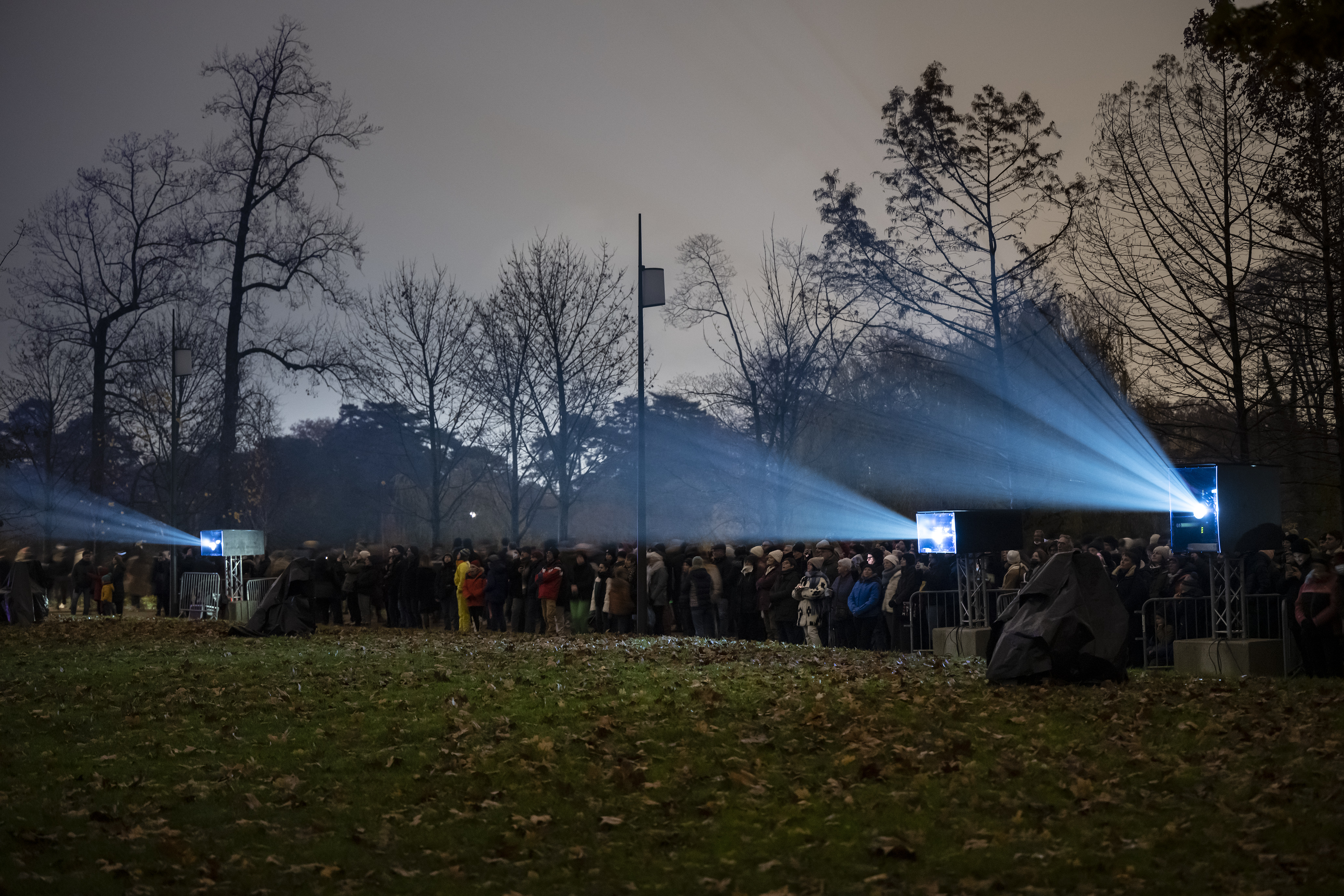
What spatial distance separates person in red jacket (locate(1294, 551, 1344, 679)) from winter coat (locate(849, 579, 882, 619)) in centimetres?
638

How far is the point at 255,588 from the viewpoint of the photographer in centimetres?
3017

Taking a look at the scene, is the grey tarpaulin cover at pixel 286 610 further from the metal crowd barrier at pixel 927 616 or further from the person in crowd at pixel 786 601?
the metal crowd barrier at pixel 927 616

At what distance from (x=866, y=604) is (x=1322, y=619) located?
7.02m

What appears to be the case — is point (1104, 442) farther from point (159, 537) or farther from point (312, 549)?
point (159, 537)

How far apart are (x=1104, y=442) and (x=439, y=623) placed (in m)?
18.0

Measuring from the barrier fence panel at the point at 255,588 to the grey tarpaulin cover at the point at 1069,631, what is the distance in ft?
65.2

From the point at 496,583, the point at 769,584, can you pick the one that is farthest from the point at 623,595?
the point at 769,584

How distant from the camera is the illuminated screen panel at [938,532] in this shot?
17078 mm

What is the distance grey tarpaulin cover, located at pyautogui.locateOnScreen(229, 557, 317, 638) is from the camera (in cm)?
2273

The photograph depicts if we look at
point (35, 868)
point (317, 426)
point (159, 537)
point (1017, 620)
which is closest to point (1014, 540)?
point (1017, 620)

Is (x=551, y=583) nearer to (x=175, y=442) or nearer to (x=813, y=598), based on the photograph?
(x=813, y=598)

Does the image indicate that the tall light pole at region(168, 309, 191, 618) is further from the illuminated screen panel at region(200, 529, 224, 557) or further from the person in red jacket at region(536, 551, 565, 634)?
the person in red jacket at region(536, 551, 565, 634)

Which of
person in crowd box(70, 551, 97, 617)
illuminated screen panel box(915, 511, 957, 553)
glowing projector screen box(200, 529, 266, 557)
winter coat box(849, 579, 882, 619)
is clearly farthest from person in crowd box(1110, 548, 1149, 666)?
person in crowd box(70, 551, 97, 617)

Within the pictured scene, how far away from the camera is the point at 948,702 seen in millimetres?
11039
